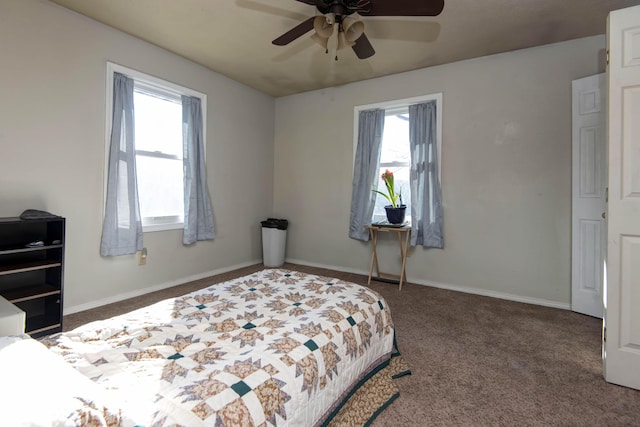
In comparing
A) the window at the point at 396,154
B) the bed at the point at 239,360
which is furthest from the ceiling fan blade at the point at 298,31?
the window at the point at 396,154

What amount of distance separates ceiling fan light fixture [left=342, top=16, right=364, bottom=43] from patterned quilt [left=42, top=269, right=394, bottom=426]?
1683 mm

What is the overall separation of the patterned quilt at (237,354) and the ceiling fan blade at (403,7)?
1.76m

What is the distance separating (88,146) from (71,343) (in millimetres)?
2262

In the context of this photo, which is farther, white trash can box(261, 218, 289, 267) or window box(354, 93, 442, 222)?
white trash can box(261, 218, 289, 267)

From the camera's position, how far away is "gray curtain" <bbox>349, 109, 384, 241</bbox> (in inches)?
161

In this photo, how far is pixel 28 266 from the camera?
87.9 inches

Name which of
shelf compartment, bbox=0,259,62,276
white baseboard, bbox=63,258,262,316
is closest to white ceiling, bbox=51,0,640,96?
shelf compartment, bbox=0,259,62,276

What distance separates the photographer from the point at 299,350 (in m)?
1.25

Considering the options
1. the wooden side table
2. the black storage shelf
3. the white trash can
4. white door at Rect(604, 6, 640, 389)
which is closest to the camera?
white door at Rect(604, 6, 640, 389)

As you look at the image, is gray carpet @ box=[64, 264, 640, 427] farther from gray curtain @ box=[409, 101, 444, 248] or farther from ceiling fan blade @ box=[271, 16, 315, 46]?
ceiling fan blade @ box=[271, 16, 315, 46]

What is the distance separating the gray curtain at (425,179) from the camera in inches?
145

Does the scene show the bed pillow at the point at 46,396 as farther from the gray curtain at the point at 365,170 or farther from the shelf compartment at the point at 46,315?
the gray curtain at the point at 365,170

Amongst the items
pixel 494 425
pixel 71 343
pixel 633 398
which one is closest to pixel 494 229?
pixel 633 398

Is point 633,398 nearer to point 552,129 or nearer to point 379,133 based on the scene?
point 552,129
